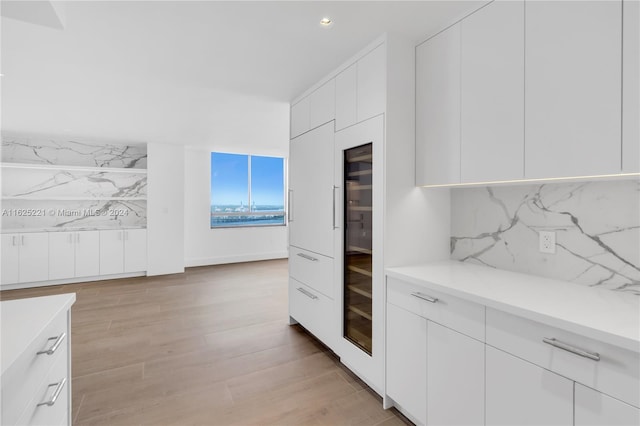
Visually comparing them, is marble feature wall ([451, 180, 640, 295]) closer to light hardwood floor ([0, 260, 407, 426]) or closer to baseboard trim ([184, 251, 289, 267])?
light hardwood floor ([0, 260, 407, 426])

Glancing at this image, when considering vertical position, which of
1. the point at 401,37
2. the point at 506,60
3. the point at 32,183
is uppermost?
the point at 401,37

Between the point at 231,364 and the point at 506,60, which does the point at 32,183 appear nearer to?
the point at 231,364

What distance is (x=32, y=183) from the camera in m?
5.28

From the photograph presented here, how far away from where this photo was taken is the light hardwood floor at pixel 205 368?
6.45ft

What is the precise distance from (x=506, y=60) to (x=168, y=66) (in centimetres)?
247

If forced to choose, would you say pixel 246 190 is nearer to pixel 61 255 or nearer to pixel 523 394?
pixel 61 255

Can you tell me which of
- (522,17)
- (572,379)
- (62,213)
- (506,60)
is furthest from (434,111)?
(62,213)

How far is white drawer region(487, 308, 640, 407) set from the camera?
0.99 m

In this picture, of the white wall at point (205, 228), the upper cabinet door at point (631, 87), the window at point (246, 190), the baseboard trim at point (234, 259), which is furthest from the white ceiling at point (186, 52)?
the baseboard trim at point (234, 259)

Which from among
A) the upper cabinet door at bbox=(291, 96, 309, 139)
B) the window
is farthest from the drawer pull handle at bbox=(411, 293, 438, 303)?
the window

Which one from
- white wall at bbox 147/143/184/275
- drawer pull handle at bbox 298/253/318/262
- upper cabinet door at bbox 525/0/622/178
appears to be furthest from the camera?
white wall at bbox 147/143/184/275

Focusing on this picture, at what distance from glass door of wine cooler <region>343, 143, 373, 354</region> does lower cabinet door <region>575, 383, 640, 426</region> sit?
125 cm

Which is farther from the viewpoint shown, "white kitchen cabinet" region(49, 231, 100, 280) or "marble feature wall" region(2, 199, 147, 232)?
"marble feature wall" region(2, 199, 147, 232)

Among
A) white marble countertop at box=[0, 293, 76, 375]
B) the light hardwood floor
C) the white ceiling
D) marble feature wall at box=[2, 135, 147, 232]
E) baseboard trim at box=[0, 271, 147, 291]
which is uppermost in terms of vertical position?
the white ceiling
